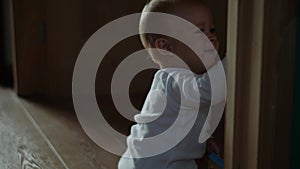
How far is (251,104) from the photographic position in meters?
0.88

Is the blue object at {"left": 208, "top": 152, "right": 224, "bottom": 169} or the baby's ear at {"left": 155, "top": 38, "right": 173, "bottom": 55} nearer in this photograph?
the baby's ear at {"left": 155, "top": 38, "right": 173, "bottom": 55}

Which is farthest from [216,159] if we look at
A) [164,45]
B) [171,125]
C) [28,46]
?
[28,46]

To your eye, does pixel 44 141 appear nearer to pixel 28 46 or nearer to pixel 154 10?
pixel 28 46

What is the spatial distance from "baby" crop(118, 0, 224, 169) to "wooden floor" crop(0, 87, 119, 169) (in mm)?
309

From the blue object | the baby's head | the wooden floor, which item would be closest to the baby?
the baby's head

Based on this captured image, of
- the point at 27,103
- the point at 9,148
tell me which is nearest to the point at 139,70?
the point at 27,103

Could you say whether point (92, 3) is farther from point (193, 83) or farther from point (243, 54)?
point (243, 54)

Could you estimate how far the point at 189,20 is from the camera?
1.06 meters

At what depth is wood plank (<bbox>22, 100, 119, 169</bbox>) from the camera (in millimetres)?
1471

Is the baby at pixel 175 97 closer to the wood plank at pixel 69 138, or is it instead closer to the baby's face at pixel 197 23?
the baby's face at pixel 197 23

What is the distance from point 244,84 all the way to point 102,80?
133 centimetres

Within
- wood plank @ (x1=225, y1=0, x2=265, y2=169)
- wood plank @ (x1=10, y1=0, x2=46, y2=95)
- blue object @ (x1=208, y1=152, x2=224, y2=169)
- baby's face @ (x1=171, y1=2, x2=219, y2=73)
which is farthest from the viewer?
wood plank @ (x1=10, y1=0, x2=46, y2=95)

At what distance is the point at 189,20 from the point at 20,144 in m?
0.80

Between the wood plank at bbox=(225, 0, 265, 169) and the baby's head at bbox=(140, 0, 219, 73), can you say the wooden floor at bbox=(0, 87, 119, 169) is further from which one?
the wood plank at bbox=(225, 0, 265, 169)
